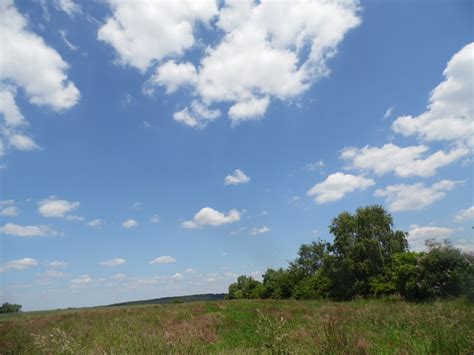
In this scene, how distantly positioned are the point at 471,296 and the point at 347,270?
27.6m

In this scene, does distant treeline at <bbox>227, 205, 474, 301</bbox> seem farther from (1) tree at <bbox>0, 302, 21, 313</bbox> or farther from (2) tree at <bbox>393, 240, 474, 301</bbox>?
(1) tree at <bbox>0, 302, 21, 313</bbox>

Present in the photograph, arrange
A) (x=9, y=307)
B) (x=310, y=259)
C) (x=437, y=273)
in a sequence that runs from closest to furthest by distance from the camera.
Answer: (x=437, y=273) < (x=310, y=259) < (x=9, y=307)

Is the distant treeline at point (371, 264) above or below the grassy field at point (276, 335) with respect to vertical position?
above

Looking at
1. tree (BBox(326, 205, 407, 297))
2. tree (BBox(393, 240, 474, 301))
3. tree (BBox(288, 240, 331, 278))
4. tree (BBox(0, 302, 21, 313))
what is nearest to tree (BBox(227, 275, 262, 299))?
tree (BBox(288, 240, 331, 278))

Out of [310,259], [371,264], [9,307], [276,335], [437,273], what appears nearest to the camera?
[276,335]

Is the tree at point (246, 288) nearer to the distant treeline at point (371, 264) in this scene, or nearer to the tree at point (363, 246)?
the distant treeline at point (371, 264)

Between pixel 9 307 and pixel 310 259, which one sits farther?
pixel 9 307

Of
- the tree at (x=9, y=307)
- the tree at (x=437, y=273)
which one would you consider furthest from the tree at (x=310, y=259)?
the tree at (x=9, y=307)

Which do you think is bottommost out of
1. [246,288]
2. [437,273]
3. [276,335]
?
[276,335]

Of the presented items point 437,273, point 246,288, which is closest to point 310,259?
point 246,288

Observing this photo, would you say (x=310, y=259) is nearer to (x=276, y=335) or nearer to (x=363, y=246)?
(x=363, y=246)

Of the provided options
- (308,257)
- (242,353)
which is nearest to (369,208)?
(308,257)

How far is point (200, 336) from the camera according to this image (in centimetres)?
1438

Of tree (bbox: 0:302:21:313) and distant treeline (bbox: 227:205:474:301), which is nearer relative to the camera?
distant treeline (bbox: 227:205:474:301)
